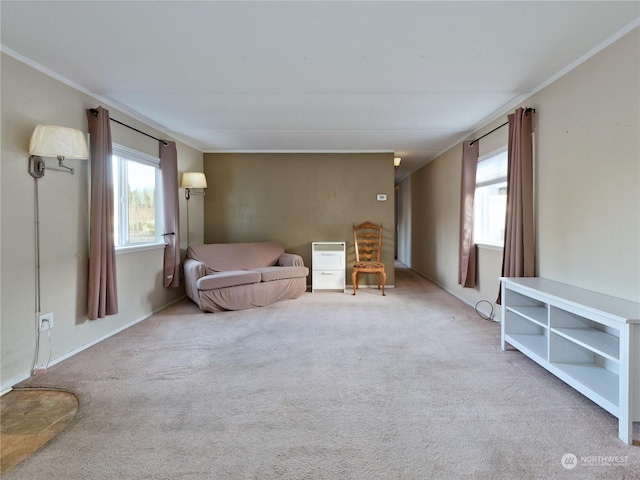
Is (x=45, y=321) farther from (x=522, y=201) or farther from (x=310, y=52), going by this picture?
(x=522, y=201)

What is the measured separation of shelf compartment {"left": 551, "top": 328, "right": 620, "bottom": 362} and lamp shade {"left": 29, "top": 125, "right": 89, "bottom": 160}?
3606 mm

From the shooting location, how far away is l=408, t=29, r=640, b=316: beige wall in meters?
1.94

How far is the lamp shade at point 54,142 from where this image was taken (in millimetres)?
2225

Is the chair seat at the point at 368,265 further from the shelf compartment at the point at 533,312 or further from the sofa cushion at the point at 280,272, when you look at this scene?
the shelf compartment at the point at 533,312

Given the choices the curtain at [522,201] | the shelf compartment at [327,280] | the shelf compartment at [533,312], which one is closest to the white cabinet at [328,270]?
the shelf compartment at [327,280]

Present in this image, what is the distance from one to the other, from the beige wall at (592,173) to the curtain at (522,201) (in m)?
0.07

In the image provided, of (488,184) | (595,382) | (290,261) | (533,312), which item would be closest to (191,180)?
(290,261)

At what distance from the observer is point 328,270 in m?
5.12

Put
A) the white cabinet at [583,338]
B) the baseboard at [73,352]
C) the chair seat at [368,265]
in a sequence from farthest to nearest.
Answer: the chair seat at [368,265]
the baseboard at [73,352]
the white cabinet at [583,338]

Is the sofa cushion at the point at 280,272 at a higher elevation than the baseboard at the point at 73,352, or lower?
higher

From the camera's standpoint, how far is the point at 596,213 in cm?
218

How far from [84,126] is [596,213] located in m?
4.16

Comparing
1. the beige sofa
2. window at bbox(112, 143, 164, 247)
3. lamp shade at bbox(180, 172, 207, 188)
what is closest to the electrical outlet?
window at bbox(112, 143, 164, 247)

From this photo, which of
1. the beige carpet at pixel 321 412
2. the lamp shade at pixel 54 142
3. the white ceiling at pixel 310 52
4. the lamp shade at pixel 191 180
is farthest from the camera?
the lamp shade at pixel 191 180
